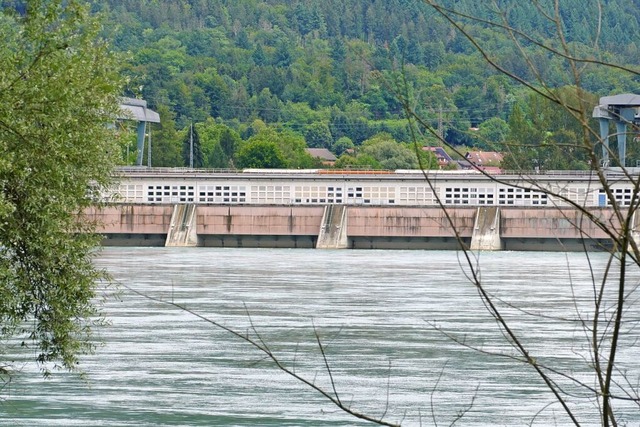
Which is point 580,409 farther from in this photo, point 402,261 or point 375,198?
point 375,198

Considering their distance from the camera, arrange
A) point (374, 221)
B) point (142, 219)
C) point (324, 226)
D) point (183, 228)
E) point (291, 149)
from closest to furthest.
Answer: point (324, 226) → point (374, 221) → point (183, 228) → point (142, 219) → point (291, 149)

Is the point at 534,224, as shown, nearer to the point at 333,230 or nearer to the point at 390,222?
the point at 390,222

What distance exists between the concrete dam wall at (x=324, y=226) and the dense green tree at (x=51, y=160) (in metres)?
75.3

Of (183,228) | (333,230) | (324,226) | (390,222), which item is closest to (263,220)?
(324,226)

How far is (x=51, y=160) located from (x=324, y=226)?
256ft

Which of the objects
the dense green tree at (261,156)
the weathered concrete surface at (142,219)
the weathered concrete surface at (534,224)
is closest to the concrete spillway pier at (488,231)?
the weathered concrete surface at (534,224)

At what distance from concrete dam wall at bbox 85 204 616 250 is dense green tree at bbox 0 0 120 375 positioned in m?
75.3

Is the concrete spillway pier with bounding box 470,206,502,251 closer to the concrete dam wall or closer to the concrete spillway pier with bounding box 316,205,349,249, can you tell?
the concrete dam wall

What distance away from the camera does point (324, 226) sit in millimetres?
98250

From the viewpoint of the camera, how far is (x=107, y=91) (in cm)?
2247

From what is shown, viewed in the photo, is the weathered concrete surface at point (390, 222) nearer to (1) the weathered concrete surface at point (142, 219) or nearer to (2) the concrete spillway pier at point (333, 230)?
(2) the concrete spillway pier at point (333, 230)

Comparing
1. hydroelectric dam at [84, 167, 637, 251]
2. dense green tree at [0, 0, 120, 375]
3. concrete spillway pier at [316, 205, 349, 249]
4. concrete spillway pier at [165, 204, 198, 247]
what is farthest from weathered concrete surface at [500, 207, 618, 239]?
dense green tree at [0, 0, 120, 375]

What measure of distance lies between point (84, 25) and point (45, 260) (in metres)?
4.08

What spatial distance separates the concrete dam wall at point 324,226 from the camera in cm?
9738
